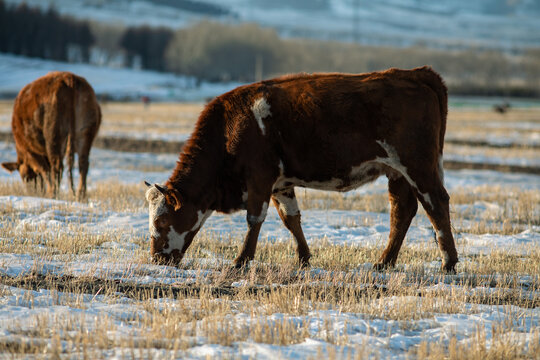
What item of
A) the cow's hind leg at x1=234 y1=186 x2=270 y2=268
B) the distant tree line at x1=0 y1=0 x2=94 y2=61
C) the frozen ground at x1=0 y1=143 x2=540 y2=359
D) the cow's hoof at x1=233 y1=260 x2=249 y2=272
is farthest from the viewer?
the distant tree line at x1=0 y1=0 x2=94 y2=61

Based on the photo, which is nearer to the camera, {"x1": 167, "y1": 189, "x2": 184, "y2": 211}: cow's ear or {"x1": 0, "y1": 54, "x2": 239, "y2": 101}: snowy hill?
{"x1": 167, "y1": 189, "x2": 184, "y2": 211}: cow's ear

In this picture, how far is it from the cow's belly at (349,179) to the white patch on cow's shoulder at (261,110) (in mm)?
605

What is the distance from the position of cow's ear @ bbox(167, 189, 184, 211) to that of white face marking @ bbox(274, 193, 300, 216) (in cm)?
119

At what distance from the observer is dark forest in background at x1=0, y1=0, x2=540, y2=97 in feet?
385

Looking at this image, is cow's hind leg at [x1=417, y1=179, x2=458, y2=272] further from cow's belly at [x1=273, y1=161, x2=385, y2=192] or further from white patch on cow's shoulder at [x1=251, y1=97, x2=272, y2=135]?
white patch on cow's shoulder at [x1=251, y1=97, x2=272, y2=135]

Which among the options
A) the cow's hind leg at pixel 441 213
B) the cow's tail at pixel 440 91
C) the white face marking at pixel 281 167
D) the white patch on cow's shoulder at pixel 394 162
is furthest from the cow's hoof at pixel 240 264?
the cow's tail at pixel 440 91

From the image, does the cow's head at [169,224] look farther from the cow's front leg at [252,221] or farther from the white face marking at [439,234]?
the white face marking at [439,234]

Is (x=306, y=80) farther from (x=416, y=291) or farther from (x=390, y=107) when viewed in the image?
(x=416, y=291)

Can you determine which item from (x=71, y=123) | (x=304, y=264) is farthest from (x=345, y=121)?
(x=71, y=123)

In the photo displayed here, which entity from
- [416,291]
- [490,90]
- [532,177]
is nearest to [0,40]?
[490,90]

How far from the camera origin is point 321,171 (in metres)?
6.29

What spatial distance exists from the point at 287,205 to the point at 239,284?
1402 millimetres

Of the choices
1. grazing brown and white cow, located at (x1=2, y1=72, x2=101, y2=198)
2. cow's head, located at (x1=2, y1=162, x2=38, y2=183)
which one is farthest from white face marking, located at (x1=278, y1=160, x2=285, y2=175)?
cow's head, located at (x1=2, y1=162, x2=38, y2=183)

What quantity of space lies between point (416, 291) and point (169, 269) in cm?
241
